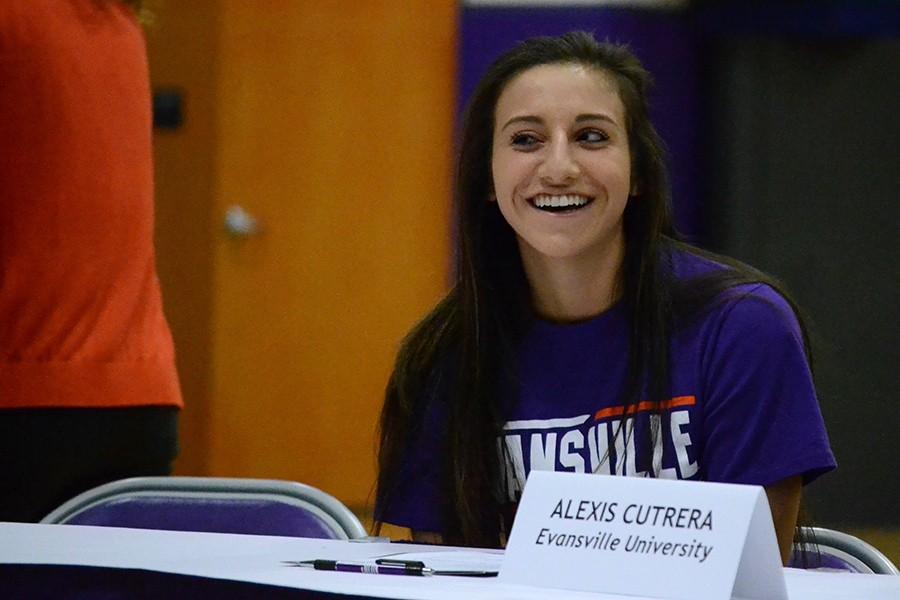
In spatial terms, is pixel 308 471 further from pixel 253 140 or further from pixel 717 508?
pixel 717 508

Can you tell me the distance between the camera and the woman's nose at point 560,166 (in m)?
1.78

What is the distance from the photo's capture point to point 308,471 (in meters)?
4.96

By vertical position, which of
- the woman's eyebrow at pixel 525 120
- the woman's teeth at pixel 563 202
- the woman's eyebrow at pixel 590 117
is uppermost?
the woman's eyebrow at pixel 590 117

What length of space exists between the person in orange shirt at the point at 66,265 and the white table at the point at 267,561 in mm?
476

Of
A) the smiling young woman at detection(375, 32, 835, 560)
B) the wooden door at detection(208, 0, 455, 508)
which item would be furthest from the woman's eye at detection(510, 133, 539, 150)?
the wooden door at detection(208, 0, 455, 508)

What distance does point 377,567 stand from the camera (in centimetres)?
115

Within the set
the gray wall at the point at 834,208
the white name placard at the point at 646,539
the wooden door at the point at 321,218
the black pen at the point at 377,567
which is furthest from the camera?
the wooden door at the point at 321,218

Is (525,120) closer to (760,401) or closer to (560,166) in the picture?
(560,166)

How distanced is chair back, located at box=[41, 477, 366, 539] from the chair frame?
22.1 inches

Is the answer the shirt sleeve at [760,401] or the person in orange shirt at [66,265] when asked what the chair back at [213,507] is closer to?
the person in orange shirt at [66,265]

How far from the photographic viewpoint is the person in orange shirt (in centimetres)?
194

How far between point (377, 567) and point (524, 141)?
2.78 ft

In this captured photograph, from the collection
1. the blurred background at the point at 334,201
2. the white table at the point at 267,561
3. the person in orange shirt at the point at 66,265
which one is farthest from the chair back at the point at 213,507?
the blurred background at the point at 334,201

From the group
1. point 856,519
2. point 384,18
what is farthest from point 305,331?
point 856,519
